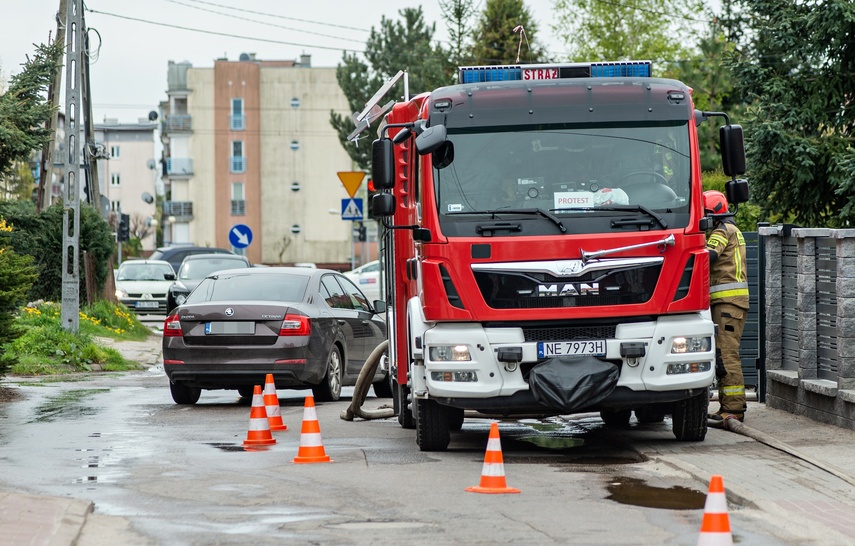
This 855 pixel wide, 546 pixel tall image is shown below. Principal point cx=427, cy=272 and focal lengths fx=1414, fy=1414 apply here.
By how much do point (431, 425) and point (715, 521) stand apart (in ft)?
16.3

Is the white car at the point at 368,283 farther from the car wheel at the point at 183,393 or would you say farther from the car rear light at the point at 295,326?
the car rear light at the point at 295,326

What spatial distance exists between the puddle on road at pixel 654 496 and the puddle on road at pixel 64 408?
6443mm

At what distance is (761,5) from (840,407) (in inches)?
494

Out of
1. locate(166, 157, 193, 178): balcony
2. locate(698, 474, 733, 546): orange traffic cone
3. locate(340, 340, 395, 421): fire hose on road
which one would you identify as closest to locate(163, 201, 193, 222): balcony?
locate(166, 157, 193, 178): balcony

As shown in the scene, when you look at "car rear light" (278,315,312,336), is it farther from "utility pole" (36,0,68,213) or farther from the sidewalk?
"utility pole" (36,0,68,213)

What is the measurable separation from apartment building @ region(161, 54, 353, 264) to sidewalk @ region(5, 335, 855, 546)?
3133 inches

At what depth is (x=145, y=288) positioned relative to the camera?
36.6 metres

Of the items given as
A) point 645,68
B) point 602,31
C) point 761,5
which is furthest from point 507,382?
point 602,31

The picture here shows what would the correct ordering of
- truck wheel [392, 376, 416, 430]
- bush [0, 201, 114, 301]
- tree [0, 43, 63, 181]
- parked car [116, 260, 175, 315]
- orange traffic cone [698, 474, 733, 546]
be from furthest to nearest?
parked car [116, 260, 175, 315], bush [0, 201, 114, 301], tree [0, 43, 63, 181], truck wheel [392, 376, 416, 430], orange traffic cone [698, 474, 733, 546]

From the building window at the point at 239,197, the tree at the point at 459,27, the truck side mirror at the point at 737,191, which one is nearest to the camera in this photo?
the truck side mirror at the point at 737,191

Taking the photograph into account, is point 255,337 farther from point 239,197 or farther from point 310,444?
A: point 239,197

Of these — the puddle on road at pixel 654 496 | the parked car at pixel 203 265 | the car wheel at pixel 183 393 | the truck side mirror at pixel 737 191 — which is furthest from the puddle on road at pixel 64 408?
the parked car at pixel 203 265

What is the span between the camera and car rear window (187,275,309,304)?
15594 millimetres

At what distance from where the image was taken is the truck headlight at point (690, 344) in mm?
10375
